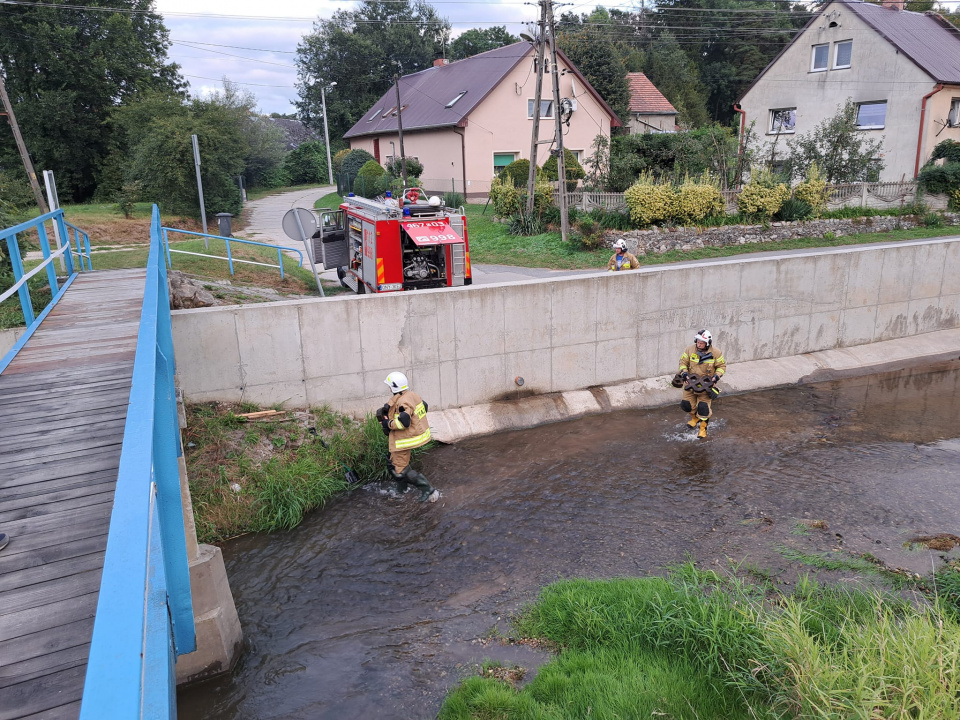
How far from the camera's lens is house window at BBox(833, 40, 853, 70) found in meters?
31.7

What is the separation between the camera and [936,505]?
8500 mm

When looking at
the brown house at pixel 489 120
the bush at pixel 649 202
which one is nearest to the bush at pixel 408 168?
the brown house at pixel 489 120

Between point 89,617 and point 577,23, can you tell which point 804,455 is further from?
point 577,23

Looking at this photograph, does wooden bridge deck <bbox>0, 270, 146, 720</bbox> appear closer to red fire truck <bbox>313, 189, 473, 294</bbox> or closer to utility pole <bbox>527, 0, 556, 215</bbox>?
red fire truck <bbox>313, 189, 473, 294</bbox>

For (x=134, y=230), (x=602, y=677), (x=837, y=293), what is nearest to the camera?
(x=602, y=677)

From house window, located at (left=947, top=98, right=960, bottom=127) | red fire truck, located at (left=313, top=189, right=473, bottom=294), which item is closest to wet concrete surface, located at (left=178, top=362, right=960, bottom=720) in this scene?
red fire truck, located at (left=313, top=189, right=473, bottom=294)

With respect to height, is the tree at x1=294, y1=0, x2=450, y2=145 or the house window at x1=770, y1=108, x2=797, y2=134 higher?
the tree at x1=294, y1=0, x2=450, y2=145

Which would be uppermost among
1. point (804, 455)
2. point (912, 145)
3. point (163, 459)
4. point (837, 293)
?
point (912, 145)

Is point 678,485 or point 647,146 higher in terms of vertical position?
point 647,146

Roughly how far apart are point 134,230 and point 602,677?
21962mm

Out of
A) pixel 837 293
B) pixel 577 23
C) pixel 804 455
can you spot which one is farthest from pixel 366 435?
pixel 577 23

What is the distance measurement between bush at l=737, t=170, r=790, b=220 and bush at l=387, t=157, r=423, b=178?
18873 mm

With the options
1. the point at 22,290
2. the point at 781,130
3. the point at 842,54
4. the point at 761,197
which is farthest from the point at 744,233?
the point at 22,290

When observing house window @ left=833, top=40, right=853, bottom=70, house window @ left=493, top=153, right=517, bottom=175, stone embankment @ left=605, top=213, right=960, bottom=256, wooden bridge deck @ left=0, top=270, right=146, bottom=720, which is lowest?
stone embankment @ left=605, top=213, right=960, bottom=256
